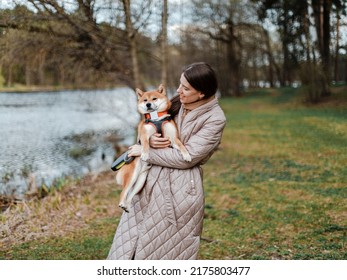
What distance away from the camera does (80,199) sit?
271 inches

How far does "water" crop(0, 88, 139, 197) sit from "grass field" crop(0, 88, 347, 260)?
2.73ft

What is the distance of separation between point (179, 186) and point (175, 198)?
81mm

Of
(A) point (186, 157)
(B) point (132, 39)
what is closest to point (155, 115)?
(A) point (186, 157)

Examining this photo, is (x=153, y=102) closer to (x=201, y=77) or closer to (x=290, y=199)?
(x=201, y=77)

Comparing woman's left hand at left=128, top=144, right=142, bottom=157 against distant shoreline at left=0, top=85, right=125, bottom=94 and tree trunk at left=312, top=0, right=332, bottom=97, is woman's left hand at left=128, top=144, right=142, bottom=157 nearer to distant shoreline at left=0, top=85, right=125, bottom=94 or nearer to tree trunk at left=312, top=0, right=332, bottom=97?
tree trunk at left=312, top=0, right=332, bottom=97

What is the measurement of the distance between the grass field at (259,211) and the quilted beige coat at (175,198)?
1.63 metres


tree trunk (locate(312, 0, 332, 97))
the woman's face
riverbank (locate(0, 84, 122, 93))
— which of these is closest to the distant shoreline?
riverbank (locate(0, 84, 122, 93))

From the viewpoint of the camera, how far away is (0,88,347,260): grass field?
4.38 m

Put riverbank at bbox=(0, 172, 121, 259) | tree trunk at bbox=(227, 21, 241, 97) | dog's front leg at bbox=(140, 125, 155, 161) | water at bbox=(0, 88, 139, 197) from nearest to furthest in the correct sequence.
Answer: dog's front leg at bbox=(140, 125, 155, 161), riverbank at bbox=(0, 172, 121, 259), water at bbox=(0, 88, 139, 197), tree trunk at bbox=(227, 21, 241, 97)

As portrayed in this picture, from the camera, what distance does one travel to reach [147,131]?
275cm

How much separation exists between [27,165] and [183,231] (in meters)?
5.73

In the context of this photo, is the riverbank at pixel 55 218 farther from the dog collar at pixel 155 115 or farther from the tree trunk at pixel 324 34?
the tree trunk at pixel 324 34

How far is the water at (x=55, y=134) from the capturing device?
269 inches

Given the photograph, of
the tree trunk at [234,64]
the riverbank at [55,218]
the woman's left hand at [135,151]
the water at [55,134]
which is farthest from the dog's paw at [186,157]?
the tree trunk at [234,64]
